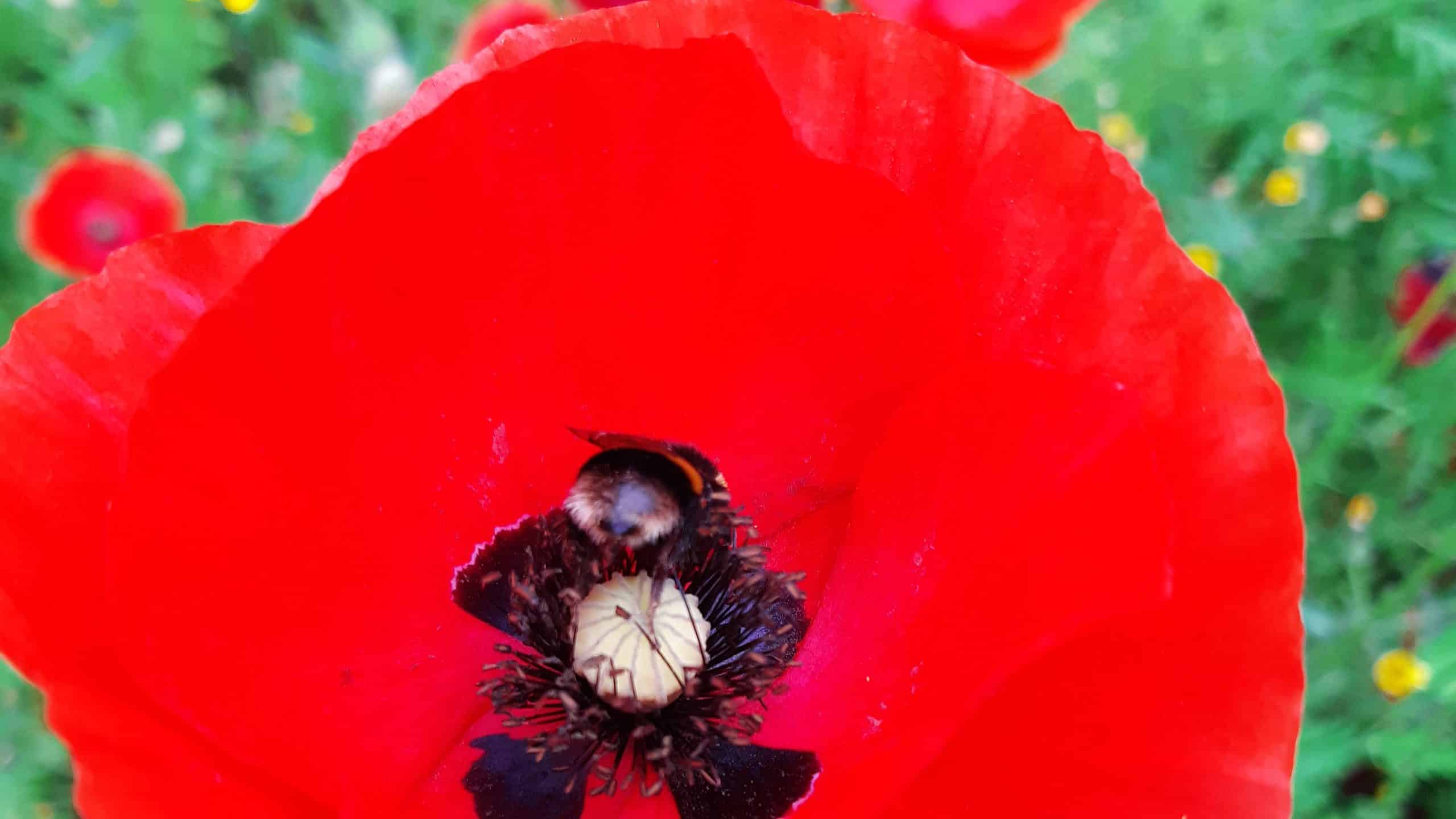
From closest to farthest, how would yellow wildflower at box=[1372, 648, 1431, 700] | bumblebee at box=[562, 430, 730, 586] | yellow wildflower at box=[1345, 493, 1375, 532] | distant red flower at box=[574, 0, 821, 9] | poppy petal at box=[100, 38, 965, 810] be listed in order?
1. poppy petal at box=[100, 38, 965, 810]
2. bumblebee at box=[562, 430, 730, 586]
3. distant red flower at box=[574, 0, 821, 9]
4. yellow wildflower at box=[1372, 648, 1431, 700]
5. yellow wildflower at box=[1345, 493, 1375, 532]

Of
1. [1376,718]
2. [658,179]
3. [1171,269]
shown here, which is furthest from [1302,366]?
[658,179]

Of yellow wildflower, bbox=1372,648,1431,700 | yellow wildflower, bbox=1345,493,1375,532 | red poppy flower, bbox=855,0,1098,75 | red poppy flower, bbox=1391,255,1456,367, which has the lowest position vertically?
yellow wildflower, bbox=1372,648,1431,700

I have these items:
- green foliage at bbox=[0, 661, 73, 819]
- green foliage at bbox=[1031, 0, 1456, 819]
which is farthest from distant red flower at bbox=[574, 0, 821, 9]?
green foliage at bbox=[0, 661, 73, 819]

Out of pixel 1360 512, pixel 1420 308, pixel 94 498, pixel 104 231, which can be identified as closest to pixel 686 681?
pixel 94 498

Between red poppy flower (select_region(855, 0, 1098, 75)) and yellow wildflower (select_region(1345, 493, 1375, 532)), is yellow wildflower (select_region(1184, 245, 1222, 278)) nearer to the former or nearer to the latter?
yellow wildflower (select_region(1345, 493, 1375, 532))

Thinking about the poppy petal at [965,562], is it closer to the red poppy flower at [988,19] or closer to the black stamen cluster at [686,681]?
the black stamen cluster at [686,681]

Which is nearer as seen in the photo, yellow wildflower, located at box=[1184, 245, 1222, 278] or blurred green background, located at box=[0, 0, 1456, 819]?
blurred green background, located at box=[0, 0, 1456, 819]
